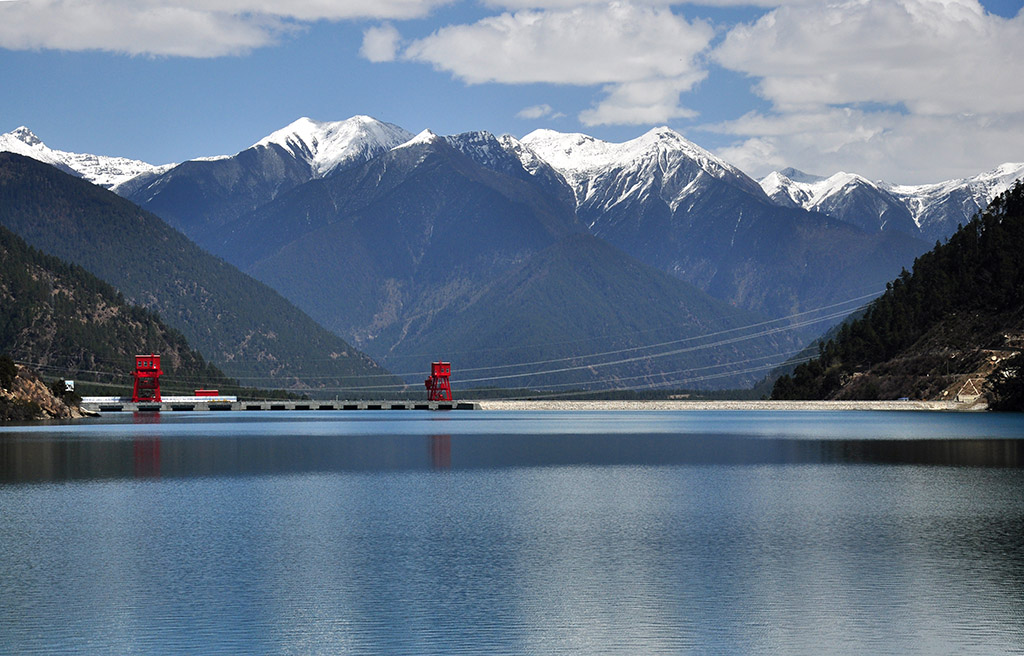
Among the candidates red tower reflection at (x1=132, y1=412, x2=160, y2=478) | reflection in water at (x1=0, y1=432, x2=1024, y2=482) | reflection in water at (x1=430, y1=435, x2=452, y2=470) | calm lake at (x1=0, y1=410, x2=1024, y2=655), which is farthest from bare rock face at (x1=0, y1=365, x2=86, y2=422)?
calm lake at (x1=0, y1=410, x2=1024, y2=655)

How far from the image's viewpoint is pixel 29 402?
171875 mm

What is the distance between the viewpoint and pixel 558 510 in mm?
56781

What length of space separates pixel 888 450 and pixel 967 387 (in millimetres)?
105576

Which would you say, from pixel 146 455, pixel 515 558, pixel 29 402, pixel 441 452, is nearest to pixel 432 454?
pixel 441 452

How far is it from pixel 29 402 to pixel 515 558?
145224 millimetres

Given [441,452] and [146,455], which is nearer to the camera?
[146,455]

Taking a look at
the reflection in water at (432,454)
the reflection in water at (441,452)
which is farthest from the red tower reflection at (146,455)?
the reflection in water at (441,452)

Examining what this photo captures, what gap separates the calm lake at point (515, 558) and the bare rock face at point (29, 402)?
279ft

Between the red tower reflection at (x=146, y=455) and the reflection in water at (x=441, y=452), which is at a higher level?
the red tower reflection at (x=146, y=455)

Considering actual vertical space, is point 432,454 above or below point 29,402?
below

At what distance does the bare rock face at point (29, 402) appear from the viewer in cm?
16288

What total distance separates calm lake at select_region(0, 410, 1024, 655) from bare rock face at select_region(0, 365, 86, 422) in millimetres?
84968

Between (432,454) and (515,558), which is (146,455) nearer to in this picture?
(432,454)

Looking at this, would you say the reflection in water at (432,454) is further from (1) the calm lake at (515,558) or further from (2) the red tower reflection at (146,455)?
(1) the calm lake at (515,558)
